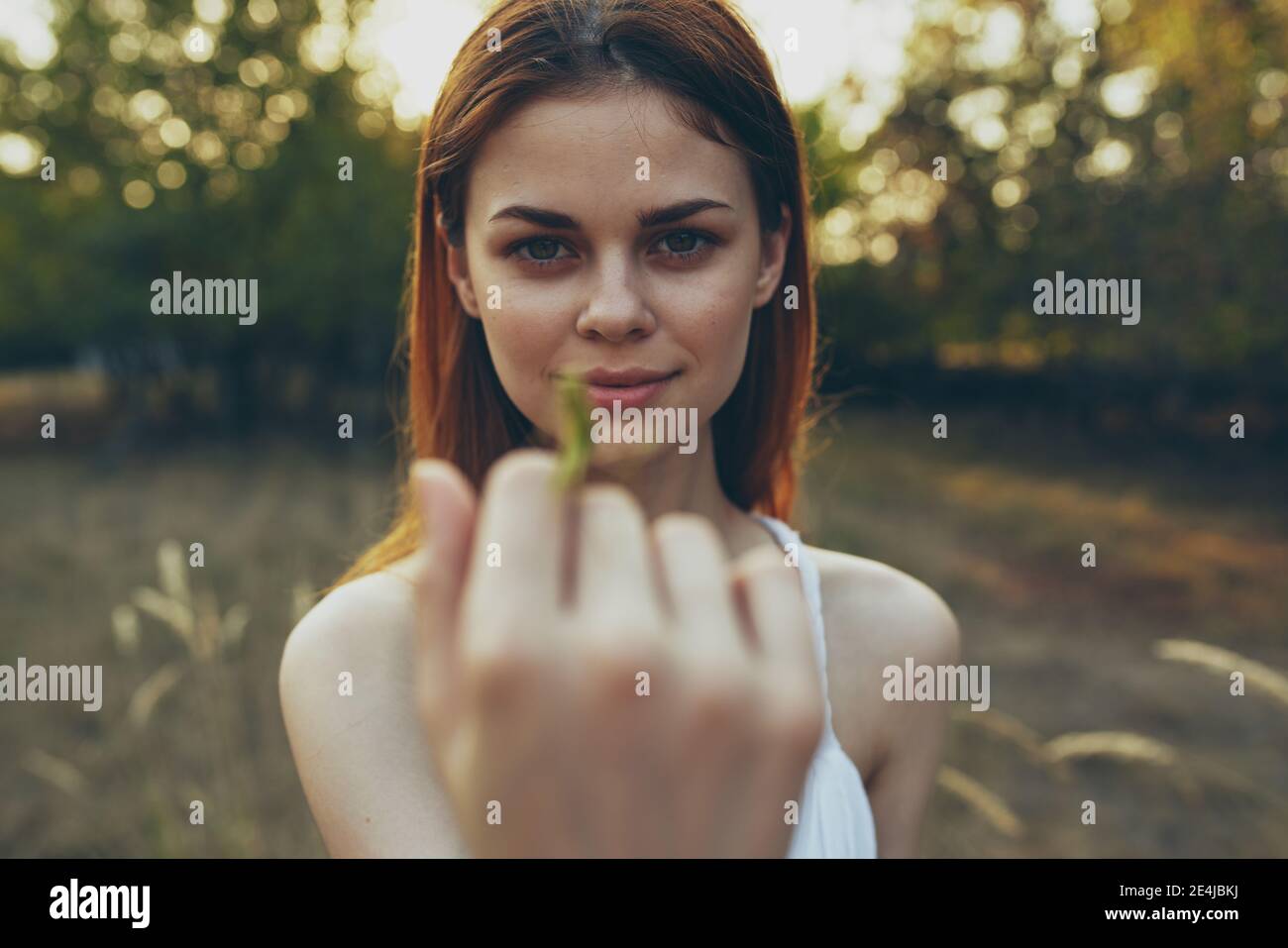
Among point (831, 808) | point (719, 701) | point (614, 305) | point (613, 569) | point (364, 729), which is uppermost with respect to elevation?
point (614, 305)

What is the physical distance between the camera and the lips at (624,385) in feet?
6.22

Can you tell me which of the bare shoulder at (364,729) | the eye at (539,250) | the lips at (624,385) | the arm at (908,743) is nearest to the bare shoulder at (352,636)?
the bare shoulder at (364,729)

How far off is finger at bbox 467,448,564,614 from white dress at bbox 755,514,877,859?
1387 millimetres

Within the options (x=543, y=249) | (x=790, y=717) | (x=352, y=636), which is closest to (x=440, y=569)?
(x=790, y=717)

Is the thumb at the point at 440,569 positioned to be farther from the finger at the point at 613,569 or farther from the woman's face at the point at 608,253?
the woman's face at the point at 608,253

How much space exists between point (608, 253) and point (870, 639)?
1.13m

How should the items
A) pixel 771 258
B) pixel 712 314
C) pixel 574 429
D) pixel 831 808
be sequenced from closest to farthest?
pixel 574 429 → pixel 712 314 → pixel 831 808 → pixel 771 258

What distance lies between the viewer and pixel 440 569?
2.88ft

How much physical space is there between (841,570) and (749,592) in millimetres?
1676

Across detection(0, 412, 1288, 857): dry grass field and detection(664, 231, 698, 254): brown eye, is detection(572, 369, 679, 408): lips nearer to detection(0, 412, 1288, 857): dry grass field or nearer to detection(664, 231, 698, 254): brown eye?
detection(664, 231, 698, 254): brown eye

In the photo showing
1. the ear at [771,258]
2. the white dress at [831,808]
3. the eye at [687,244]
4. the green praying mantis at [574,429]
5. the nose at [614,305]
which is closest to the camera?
the green praying mantis at [574,429]

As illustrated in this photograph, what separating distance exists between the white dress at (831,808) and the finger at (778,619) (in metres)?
1.25

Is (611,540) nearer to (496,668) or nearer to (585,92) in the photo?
(496,668)

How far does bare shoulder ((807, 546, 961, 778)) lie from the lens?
236cm
